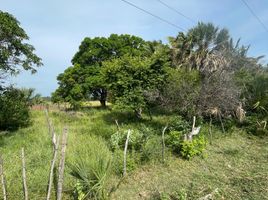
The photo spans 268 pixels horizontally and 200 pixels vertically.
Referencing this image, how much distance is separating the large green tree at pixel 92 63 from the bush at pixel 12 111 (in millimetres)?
6276

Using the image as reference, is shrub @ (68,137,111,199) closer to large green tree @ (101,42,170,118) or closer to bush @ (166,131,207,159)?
bush @ (166,131,207,159)

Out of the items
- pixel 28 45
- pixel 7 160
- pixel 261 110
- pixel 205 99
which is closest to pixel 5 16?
pixel 28 45

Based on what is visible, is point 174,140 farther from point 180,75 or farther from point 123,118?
point 123,118

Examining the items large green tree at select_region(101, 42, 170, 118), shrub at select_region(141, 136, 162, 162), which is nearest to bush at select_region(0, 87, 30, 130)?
large green tree at select_region(101, 42, 170, 118)

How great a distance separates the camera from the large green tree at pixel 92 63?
748 inches

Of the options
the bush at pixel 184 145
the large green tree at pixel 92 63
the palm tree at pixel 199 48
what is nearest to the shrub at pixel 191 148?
the bush at pixel 184 145

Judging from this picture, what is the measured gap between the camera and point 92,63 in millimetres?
21000

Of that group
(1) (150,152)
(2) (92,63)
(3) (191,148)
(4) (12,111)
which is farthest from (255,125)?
(2) (92,63)

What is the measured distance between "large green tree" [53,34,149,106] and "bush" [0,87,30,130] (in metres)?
6.28

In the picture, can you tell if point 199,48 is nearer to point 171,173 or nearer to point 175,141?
point 175,141

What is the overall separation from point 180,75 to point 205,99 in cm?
151

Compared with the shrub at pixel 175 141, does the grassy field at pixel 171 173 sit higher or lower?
lower

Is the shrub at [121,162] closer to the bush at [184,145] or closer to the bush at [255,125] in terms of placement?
the bush at [184,145]

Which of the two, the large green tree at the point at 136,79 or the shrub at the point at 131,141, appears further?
the large green tree at the point at 136,79
